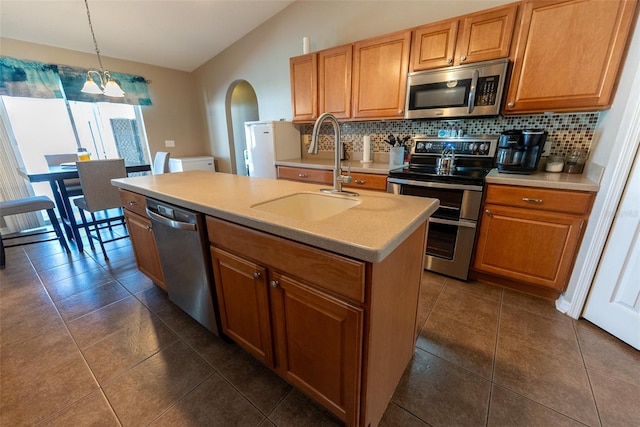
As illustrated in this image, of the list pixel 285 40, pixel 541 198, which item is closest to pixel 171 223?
pixel 541 198

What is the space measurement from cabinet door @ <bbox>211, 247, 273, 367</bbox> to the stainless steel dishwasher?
8 cm

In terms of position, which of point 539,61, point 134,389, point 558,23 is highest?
point 558,23

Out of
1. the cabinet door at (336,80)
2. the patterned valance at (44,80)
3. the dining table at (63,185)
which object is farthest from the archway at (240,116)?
the cabinet door at (336,80)

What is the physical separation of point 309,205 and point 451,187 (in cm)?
119

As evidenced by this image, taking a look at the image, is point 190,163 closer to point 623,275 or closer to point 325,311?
point 325,311

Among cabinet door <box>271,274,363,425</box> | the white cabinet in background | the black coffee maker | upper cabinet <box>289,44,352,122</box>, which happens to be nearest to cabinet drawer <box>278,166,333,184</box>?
upper cabinet <box>289,44,352,122</box>

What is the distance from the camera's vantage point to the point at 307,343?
0.98 meters

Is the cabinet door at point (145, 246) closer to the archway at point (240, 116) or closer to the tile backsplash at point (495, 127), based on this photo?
the tile backsplash at point (495, 127)

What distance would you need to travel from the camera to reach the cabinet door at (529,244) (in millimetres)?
1684

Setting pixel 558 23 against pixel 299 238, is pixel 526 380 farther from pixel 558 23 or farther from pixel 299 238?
pixel 558 23

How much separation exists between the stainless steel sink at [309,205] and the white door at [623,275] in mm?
1552

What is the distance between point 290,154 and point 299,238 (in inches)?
107

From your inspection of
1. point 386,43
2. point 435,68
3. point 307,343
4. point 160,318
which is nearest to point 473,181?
point 435,68

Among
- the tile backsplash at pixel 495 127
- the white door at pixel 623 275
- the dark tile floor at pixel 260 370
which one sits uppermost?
the tile backsplash at pixel 495 127
